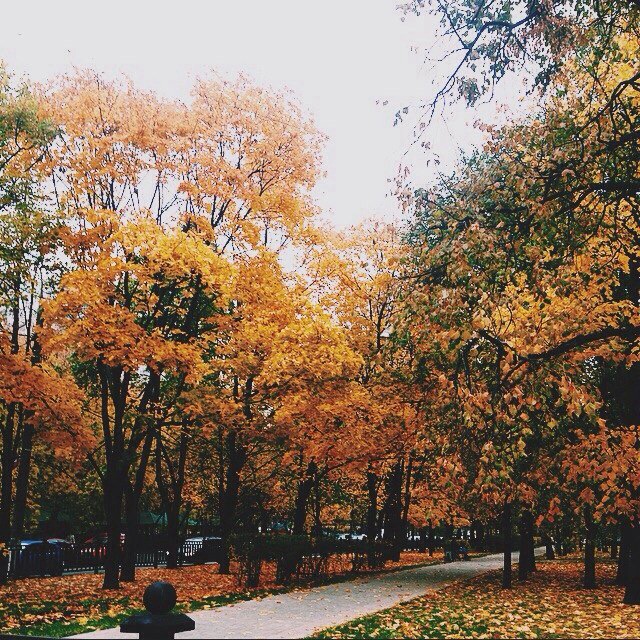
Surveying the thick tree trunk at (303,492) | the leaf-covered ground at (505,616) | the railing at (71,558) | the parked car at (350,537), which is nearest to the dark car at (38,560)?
the railing at (71,558)

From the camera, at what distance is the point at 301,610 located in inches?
520

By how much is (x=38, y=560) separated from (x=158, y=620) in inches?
835

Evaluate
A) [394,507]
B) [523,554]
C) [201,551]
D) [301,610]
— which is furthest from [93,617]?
[201,551]

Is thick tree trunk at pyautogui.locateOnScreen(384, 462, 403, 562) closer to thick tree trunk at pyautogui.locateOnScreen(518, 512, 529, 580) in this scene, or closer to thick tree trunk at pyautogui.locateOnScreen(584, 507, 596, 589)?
thick tree trunk at pyautogui.locateOnScreen(518, 512, 529, 580)

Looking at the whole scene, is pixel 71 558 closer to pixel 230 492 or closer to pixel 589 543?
pixel 230 492

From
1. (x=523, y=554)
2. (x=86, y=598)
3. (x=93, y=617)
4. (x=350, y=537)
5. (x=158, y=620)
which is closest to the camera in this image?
(x=158, y=620)

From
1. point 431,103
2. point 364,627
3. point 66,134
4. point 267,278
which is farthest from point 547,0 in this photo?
point 66,134

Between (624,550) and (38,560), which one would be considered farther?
(38,560)

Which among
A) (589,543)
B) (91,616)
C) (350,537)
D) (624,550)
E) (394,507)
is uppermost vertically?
(394,507)

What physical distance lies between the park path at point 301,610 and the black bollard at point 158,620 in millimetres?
3241

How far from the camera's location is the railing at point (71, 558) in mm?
21359

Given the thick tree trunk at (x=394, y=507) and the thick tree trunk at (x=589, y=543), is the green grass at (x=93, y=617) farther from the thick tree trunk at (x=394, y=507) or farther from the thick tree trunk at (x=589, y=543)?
the thick tree trunk at (x=394, y=507)

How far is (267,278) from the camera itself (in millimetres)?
18453

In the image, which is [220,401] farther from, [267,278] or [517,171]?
[517,171]
